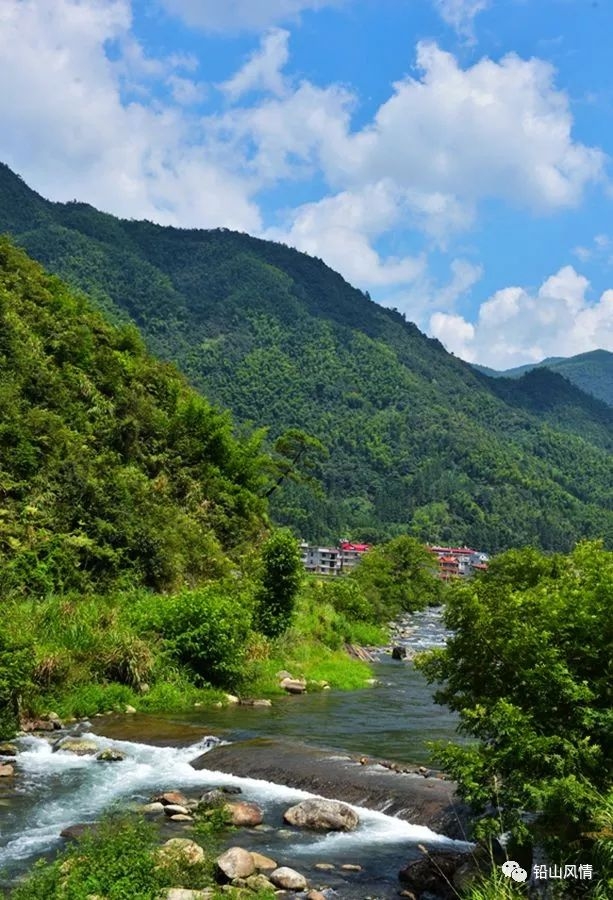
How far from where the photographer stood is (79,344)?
40938 mm

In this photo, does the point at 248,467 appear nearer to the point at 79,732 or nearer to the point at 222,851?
the point at 79,732

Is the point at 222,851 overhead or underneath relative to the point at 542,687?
underneath

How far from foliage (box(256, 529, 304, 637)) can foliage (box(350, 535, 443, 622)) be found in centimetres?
4163

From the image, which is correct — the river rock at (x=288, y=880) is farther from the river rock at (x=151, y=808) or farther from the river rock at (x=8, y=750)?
the river rock at (x=8, y=750)

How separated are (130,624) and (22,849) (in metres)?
12.9

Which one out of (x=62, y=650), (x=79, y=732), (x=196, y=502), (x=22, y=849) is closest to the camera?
(x=22, y=849)

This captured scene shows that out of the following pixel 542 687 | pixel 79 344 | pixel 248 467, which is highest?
pixel 79 344

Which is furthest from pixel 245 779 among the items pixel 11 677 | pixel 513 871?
pixel 513 871

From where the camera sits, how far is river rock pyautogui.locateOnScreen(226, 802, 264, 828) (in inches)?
488

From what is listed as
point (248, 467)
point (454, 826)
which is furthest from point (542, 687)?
point (248, 467)

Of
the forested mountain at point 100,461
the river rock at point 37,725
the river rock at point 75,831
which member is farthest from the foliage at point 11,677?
the forested mountain at point 100,461

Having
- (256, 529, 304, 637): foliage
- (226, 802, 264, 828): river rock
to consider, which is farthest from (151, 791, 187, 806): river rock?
(256, 529, 304, 637): foliage

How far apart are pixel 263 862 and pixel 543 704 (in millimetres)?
4683

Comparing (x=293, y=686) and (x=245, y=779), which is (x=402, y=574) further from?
(x=245, y=779)
